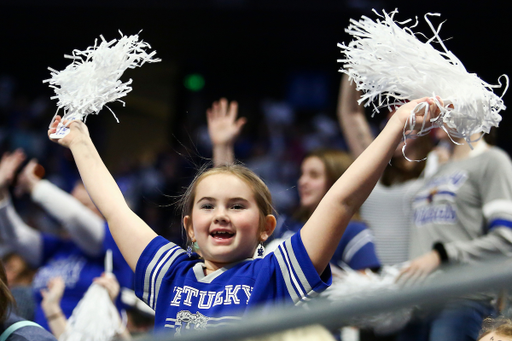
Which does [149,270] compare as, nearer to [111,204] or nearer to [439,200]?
[111,204]

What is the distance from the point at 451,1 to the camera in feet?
24.0

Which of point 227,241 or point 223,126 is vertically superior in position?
point 223,126

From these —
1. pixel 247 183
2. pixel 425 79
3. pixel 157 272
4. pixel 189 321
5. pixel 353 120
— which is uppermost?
pixel 353 120

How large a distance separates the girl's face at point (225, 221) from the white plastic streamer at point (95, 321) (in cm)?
88

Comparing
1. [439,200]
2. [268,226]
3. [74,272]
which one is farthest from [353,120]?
[74,272]

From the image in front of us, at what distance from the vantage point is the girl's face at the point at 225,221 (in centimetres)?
153

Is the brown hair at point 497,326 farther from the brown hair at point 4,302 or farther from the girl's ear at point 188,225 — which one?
the brown hair at point 4,302

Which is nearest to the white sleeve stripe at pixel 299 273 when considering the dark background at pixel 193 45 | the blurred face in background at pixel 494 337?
the blurred face in background at pixel 494 337

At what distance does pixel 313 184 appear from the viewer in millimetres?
2754

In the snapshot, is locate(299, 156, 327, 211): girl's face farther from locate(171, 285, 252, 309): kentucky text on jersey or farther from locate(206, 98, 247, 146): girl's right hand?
locate(171, 285, 252, 309): kentucky text on jersey

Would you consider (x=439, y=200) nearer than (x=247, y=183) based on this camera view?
No

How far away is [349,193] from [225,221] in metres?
0.37

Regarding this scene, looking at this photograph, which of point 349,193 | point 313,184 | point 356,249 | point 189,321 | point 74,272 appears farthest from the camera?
point 74,272

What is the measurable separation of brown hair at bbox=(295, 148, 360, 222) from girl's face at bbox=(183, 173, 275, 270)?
3.76ft
